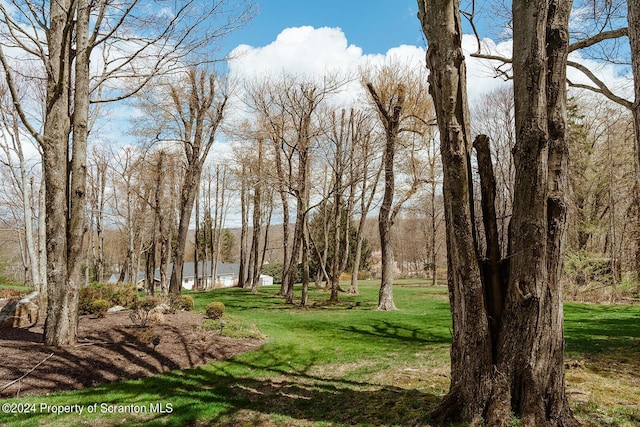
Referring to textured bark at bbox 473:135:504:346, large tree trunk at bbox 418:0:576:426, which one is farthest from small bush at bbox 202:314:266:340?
textured bark at bbox 473:135:504:346

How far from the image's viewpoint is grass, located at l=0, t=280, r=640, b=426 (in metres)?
3.78

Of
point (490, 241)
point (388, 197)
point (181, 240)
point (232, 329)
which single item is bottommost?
point (232, 329)

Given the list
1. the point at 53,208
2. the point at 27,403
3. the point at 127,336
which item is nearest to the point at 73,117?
the point at 53,208

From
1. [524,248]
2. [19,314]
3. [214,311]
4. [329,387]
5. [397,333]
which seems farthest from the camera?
[214,311]

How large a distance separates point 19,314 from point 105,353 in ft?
10.9

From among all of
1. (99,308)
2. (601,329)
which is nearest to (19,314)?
(99,308)

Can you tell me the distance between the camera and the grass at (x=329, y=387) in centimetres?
378

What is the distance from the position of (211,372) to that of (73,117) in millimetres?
4888

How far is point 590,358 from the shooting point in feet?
18.5

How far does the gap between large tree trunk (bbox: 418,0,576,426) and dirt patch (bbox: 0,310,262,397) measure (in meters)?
4.62

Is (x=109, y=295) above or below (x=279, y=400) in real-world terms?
above

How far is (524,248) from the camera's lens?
2.86 m

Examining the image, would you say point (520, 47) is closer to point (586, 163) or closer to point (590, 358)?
point (590, 358)

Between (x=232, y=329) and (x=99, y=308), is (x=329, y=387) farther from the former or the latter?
(x=99, y=308)
